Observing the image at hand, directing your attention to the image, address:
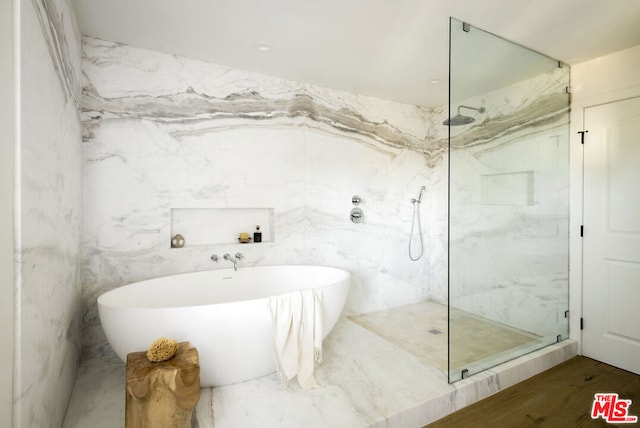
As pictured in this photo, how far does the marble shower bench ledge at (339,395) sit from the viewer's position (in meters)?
1.84

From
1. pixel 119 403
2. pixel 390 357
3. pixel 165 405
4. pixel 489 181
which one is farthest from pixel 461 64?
pixel 119 403

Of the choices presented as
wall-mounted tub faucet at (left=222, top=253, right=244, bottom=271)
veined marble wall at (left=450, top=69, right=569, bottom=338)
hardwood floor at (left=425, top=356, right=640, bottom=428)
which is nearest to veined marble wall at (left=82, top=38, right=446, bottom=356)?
wall-mounted tub faucet at (left=222, top=253, right=244, bottom=271)

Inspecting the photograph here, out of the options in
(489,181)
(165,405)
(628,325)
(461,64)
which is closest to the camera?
(165,405)

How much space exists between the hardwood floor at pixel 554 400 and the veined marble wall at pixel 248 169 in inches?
66.6

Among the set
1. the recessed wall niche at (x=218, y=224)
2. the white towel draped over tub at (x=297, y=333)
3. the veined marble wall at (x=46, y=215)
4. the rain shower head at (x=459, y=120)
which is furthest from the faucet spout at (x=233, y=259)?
the rain shower head at (x=459, y=120)

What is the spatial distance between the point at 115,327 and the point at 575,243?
11.6 feet

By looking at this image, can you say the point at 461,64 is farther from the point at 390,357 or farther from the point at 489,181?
the point at 390,357

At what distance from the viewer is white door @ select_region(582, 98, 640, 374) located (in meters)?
2.50

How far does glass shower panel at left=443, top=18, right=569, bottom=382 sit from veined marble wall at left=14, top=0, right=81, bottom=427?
2188 millimetres

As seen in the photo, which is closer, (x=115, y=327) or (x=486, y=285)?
(x=115, y=327)

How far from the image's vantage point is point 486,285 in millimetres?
2363

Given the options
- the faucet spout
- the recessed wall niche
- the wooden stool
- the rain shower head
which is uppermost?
the rain shower head

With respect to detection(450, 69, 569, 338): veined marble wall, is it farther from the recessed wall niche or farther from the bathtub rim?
the recessed wall niche

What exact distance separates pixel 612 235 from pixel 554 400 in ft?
4.56
